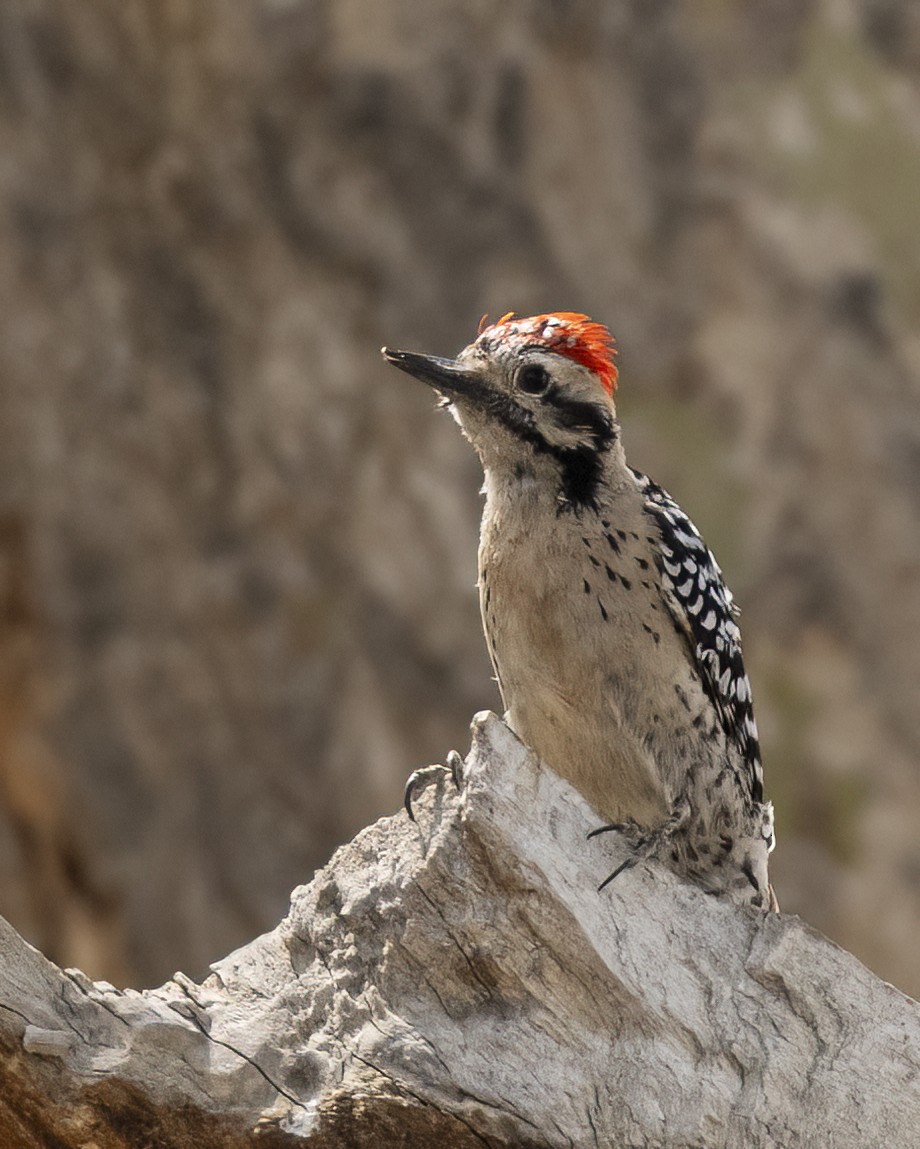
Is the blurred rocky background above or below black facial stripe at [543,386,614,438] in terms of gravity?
above

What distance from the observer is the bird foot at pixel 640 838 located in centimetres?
345

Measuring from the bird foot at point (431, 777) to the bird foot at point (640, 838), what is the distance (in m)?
0.33

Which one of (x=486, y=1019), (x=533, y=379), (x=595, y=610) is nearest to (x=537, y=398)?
(x=533, y=379)

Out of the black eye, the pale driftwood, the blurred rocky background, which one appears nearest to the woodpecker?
the black eye

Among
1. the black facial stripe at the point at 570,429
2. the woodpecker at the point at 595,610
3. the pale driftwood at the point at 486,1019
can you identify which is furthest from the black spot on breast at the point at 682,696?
the pale driftwood at the point at 486,1019

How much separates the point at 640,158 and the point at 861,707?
11.5 ft

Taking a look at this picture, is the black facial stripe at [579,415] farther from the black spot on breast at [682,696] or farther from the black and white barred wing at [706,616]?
the black spot on breast at [682,696]

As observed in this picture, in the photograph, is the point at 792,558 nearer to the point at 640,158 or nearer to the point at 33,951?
the point at 640,158

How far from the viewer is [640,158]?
30.7ft

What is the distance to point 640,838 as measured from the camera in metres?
3.60

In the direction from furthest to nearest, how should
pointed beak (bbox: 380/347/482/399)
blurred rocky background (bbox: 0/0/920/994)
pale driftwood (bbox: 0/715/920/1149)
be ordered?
blurred rocky background (bbox: 0/0/920/994) → pointed beak (bbox: 380/347/482/399) → pale driftwood (bbox: 0/715/920/1149)

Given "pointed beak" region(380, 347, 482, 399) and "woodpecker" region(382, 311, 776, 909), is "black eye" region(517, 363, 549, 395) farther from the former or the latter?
"pointed beak" region(380, 347, 482, 399)

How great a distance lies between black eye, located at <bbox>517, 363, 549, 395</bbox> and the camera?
162 inches

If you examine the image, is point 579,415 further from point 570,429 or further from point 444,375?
point 444,375
